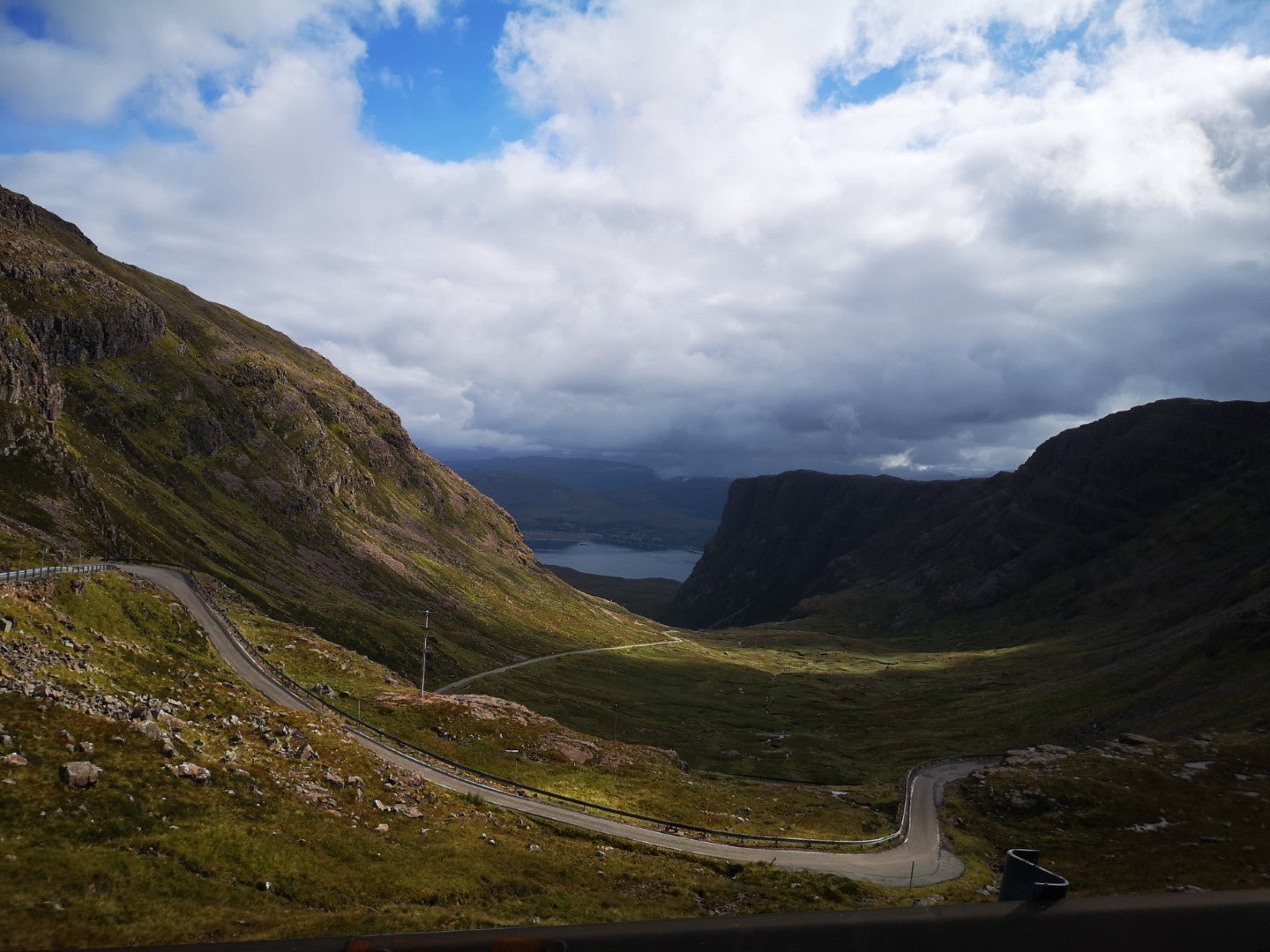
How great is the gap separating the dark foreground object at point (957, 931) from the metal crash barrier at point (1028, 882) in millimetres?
140

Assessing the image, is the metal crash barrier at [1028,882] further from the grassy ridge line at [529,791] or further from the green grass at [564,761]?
the green grass at [564,761]

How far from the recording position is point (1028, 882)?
19.4 ft

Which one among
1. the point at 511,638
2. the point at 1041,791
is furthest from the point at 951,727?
the point at 511,638

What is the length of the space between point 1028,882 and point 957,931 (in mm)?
1076

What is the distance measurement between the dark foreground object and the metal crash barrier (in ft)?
0.46

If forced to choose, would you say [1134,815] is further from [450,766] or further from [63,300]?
[63,300]

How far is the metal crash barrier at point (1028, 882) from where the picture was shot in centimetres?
559

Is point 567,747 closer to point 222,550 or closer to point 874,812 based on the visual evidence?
point 874,812

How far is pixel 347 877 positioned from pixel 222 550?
12511 centimetres

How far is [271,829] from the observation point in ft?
93.1

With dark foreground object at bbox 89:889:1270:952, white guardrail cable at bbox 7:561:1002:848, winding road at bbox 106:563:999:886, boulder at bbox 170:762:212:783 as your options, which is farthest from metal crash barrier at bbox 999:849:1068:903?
white guardrail cable at bbox 7:561:1002:848

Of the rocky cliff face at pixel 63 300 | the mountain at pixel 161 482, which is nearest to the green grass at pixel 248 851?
the mountain at pixel 161 482

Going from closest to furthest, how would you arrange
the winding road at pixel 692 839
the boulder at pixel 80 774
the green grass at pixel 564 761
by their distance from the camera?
the boulder at pixel 80 774 < the winding road at pixel 692 839 < the green grass at pixel 564 761

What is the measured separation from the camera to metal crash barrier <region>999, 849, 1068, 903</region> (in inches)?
220
